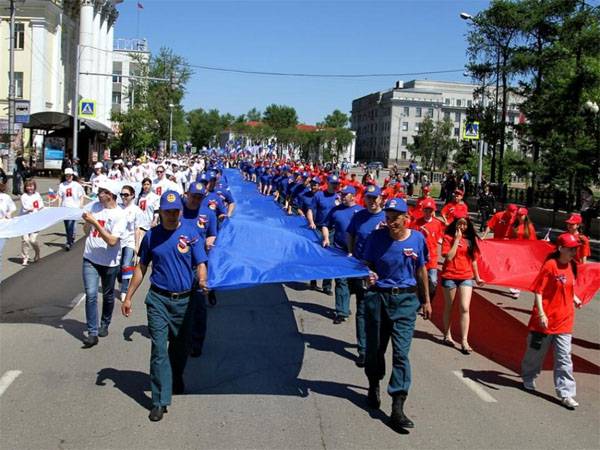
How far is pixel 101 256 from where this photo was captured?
867 cm

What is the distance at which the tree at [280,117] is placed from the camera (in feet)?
421

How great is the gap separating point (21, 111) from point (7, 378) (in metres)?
24.2

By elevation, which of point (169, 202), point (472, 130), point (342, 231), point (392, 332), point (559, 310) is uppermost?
point (472, 130)

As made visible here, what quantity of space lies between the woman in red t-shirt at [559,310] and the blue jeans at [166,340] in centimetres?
352

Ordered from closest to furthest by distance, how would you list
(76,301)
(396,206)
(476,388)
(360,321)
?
→ (396,206), (476,388), (360,321), (76,301)

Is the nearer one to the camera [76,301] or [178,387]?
[178,387]

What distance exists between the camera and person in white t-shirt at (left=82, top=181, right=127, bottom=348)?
855 cm

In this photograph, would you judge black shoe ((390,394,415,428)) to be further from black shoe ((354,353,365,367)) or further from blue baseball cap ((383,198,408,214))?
black shoe ((354,353,365,367))

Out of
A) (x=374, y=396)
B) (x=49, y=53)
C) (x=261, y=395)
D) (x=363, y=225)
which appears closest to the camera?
(x=374, y=396)

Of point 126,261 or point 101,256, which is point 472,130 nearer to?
point 126,261

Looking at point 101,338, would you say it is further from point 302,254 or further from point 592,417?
point 592,417

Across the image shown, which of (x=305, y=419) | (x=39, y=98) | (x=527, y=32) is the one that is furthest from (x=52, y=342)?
(x=39, y=98)

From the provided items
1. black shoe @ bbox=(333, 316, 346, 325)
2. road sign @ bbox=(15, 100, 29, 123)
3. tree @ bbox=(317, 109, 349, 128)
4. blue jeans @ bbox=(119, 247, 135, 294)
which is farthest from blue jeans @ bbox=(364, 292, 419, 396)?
tree @ bbox=(317, 109, 349, 128)

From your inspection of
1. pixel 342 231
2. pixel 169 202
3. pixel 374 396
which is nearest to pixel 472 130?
A: pixel 342 231
